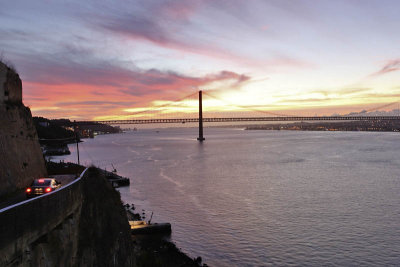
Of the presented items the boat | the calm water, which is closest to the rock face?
A: the boat

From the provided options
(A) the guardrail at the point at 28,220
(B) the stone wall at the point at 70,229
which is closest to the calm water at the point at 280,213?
(B) the stone wall at the point at 70,229

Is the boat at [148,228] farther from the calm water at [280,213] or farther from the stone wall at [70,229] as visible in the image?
the stone wall at [70,229]

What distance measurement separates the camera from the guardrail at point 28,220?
19.3ft

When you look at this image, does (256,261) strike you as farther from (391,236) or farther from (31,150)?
(31,150)

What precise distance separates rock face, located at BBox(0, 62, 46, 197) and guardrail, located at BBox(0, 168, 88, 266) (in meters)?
4.70

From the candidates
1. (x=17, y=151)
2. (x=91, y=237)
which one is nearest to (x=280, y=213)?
(x=91, y=237)

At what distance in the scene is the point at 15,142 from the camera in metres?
14.1

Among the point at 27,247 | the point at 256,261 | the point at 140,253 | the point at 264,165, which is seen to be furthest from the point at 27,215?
the point at 264,165

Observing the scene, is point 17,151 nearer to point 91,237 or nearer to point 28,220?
point 91,237

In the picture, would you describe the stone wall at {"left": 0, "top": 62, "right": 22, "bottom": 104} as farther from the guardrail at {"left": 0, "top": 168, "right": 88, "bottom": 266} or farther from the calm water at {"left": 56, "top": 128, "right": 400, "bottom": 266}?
the calm water at {"left": 56, "top": 128, "right": 400, "bottom": 266}

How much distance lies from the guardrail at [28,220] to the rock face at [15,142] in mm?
4703

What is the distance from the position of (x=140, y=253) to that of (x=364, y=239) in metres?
16.3

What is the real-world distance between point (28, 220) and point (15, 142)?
343 inches

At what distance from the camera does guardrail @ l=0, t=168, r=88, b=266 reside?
589 centimetres
